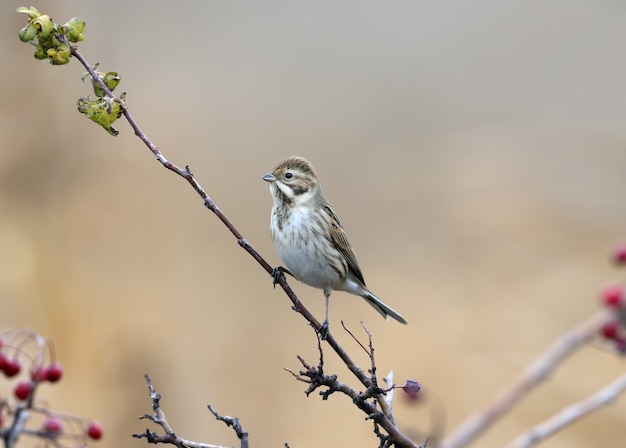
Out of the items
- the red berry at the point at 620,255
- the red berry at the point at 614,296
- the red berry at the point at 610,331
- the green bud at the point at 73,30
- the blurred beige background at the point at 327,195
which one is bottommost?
the green bud at the point at 73,30

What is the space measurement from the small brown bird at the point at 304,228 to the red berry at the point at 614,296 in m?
1.48

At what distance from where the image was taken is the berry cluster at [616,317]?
3.28m

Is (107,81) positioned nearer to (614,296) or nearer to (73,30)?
(73,30)

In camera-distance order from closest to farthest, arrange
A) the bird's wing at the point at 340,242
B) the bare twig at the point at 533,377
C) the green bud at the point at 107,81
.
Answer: the green bud at the point at 107,81
the bare twig at the point at 533,377
the bird's wing at the point at 340,242

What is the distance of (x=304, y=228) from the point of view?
4.87 m

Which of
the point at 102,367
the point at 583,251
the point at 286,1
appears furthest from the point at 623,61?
the point at 102,367

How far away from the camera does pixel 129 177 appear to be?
408 inches

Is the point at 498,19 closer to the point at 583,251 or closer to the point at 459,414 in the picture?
the point at 583,251

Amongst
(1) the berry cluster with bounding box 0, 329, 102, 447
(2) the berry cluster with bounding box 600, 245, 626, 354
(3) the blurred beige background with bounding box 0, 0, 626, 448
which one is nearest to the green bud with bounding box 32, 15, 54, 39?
(1) the berry cluster with bounding box 0, 329, 102, 447

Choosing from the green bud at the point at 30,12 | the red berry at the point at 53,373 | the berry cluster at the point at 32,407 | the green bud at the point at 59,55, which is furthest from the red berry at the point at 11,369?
the green bud at the point at 30,12

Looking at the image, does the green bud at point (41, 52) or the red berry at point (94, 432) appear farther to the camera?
the red berry at point (94, 432)

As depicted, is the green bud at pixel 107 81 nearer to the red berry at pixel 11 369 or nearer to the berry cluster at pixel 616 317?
the red berry at pixel 11 369

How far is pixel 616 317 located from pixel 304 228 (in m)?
2.08

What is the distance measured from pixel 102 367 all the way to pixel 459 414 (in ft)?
13.1
